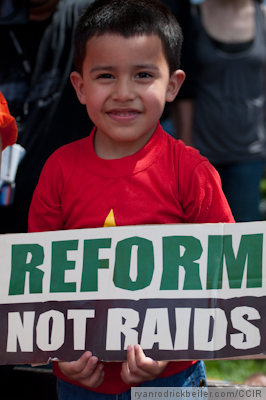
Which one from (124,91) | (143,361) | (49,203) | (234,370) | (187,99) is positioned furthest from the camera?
(234,370)

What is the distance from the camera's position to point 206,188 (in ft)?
5.10

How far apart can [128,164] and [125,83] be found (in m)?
0.23

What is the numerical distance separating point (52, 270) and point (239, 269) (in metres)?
0.52

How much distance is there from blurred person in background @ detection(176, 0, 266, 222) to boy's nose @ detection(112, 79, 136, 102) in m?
1.36

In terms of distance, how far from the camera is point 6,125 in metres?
1.72

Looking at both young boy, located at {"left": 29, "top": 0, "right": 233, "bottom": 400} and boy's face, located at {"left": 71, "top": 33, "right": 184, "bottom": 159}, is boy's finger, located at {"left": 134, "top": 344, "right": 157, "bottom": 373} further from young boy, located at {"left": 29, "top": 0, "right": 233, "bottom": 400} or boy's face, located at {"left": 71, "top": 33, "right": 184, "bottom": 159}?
boy's face, located at {"left": 71, "top": 33, "right": 184, "bottom": 159}

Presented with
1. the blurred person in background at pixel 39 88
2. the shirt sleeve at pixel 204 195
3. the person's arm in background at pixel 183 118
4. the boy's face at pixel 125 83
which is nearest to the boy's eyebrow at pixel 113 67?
the boy's face at pixel 125 83

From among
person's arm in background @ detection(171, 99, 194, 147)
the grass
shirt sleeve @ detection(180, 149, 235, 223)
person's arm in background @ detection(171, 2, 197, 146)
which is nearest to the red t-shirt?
shirt sleeve @ detection(180, 149, 235, 223)

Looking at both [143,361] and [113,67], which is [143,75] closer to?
[113,67]

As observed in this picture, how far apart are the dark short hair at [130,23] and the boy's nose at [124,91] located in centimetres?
13

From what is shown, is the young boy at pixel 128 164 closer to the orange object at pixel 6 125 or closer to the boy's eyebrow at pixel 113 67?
the boy's eyebrow at pixel 113 67

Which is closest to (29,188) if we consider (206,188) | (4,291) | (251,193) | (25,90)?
(25,90)

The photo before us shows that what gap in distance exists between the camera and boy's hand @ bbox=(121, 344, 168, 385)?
1.42 meters

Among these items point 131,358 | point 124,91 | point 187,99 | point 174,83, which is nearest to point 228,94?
point 187,99
